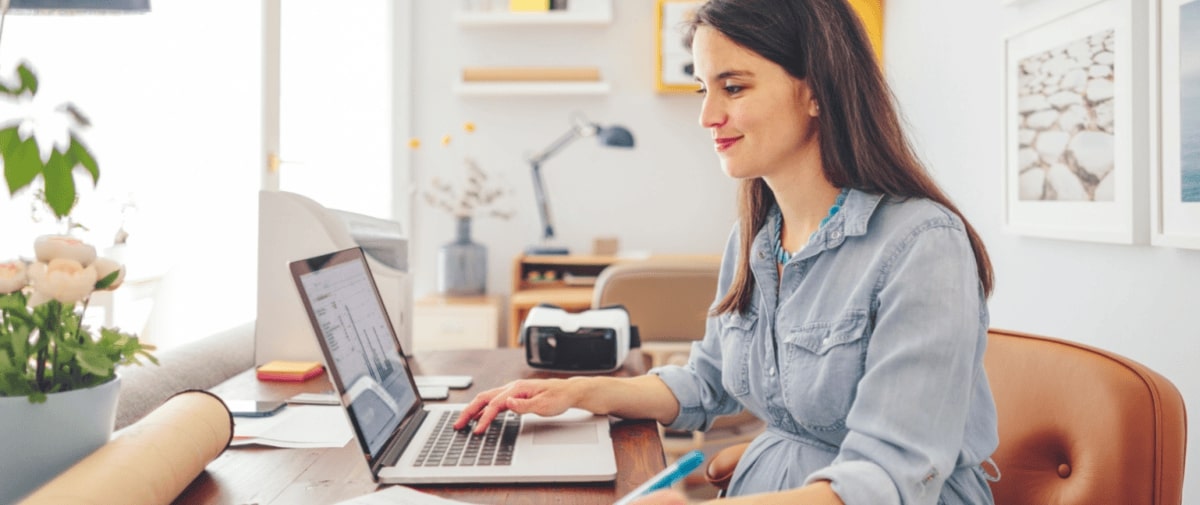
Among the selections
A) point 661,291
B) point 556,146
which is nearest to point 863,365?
point 661,291

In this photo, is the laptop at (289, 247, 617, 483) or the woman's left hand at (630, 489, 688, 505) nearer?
the woman's left hand at (630, 489, 688, 505)

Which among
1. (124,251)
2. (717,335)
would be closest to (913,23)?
(717,335)

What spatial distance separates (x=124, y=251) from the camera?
1817 mm

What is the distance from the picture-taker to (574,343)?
146 cm

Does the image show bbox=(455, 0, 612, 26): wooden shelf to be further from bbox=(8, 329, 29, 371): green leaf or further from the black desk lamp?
bbox=(8, 329, 29, 371): green leaf

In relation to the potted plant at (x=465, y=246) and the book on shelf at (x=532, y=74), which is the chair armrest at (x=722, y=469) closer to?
the potted plant at (x=465, y=246)

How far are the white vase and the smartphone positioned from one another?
1.25ft

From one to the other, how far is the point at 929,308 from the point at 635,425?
444 millimetres

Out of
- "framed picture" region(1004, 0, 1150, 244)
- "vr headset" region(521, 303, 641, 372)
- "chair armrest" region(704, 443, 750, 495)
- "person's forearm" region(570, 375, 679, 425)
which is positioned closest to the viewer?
"person's forearm" region(570, 375, 679, 425)

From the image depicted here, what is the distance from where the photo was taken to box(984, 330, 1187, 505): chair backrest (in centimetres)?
93

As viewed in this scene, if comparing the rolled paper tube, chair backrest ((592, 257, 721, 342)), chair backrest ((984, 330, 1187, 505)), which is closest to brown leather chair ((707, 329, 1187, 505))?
chair backrest ((984, 330, 1187, 505))

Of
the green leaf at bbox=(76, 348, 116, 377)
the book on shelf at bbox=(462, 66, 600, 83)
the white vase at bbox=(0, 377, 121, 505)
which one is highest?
the book on shelf at bbox=(462, 66, 600, 83)

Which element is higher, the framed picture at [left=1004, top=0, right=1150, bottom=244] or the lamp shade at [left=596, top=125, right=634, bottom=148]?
the lamp shade at [left=596, top=125, right=634, bottom=148]

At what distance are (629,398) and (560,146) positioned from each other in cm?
289
